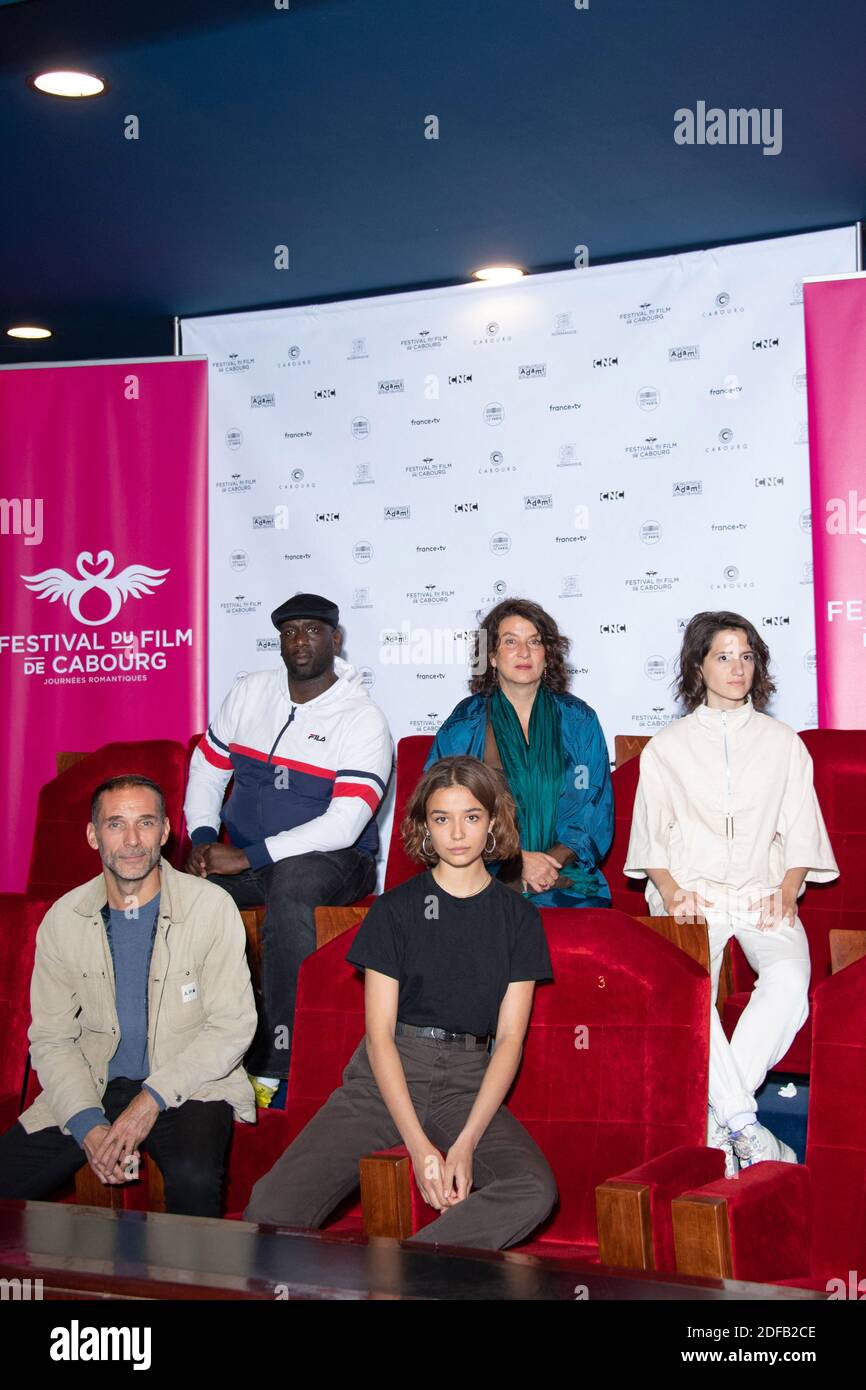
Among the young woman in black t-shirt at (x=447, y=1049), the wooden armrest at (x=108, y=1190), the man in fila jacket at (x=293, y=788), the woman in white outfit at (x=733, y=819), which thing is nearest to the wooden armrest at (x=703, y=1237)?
the young woman in black t-shirt at (x=447, y=1049)

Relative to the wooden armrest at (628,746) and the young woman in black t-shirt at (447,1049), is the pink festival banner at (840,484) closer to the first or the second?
the wooden armrest at (628,746)

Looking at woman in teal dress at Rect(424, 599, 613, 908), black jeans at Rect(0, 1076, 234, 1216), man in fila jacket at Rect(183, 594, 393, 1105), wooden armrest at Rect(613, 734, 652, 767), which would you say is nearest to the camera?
black jeans at Rect(0, 1076, 234, 1216)

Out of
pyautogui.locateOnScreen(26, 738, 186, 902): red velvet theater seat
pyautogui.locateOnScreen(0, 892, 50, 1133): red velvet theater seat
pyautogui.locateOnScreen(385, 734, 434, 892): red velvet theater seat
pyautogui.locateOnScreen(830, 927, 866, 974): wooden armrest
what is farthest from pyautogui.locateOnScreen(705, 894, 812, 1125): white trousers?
pyautogui.locateOnScreen(26, 738, 186, 902): red velvet theater seat

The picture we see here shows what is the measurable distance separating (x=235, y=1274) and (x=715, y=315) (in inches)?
144

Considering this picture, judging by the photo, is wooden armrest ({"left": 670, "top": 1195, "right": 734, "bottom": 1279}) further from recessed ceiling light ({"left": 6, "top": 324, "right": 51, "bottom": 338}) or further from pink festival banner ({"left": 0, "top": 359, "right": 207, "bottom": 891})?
recessed ceiling light ({"left": 6, "top": 324, "right": 51, "bottom": 338})

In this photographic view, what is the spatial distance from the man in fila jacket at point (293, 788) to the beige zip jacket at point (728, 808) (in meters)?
0.79

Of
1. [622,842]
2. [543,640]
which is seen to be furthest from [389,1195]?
[543,640]

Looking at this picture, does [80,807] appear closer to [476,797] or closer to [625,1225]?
[476,797]

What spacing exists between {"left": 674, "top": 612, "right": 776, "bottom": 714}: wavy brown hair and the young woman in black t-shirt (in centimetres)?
105

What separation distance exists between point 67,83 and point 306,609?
149 centimetres

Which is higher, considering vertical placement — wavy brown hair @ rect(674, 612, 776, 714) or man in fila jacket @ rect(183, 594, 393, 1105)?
wavy brown hair @ rect(674, 612, 776, 714)

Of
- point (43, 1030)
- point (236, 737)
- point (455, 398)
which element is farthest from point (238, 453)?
point (43, 1030)

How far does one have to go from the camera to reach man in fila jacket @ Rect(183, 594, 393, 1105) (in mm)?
3531

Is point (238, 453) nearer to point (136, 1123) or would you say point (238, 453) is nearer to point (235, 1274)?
point (136, 1123)
